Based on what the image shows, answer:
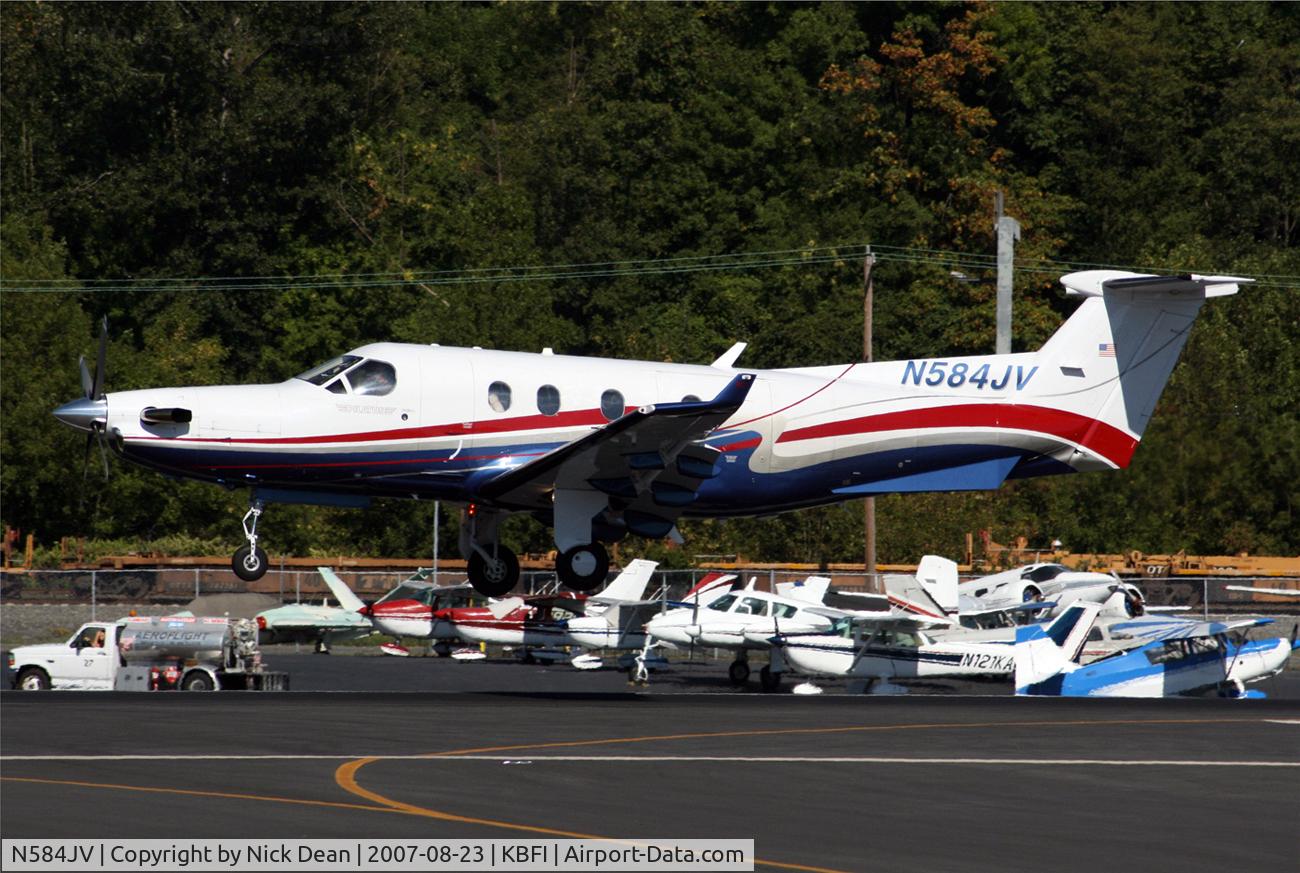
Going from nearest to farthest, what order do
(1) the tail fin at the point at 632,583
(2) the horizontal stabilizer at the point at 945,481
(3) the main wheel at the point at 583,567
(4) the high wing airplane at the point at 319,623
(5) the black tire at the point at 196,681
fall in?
(3) the main wheel at the point at 583,567, (2) the horizontal stabilizer at the point at 945,481, (5) the black tire at the point at 196,681, (1) the tail fin at the point at 632,583, (4) the high wing airplane at the point at 319,623

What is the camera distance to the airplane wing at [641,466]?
25953 mm

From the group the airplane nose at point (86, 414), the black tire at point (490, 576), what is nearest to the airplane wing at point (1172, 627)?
the black tire at point (490, 576)

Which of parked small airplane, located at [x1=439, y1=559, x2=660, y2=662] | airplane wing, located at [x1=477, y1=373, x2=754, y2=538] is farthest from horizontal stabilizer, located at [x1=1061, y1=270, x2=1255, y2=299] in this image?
parked small airplane, located at [x1=439, y1=559, x2=660, y2=662]

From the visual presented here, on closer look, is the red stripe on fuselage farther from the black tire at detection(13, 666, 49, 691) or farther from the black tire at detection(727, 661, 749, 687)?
the black tire at detection(13, 666, 49, 691)

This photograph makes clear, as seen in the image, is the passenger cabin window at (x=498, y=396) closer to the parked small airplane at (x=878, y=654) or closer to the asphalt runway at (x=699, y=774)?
the asphalt runway at (x=699, y=774)

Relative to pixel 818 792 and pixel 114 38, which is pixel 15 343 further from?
pixel 818 792

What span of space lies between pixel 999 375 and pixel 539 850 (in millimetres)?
17208

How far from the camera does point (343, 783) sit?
1975 cm

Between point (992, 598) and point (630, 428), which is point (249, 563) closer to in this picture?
point (630, 428)

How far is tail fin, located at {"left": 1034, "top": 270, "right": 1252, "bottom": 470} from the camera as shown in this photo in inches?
1232

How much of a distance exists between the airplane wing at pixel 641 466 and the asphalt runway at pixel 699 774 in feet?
10.8

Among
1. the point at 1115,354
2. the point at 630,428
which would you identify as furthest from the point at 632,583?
the point at 630,428

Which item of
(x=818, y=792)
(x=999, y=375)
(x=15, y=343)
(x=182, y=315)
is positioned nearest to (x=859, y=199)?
(x=182, y=315)

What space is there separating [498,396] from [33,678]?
1773cm
